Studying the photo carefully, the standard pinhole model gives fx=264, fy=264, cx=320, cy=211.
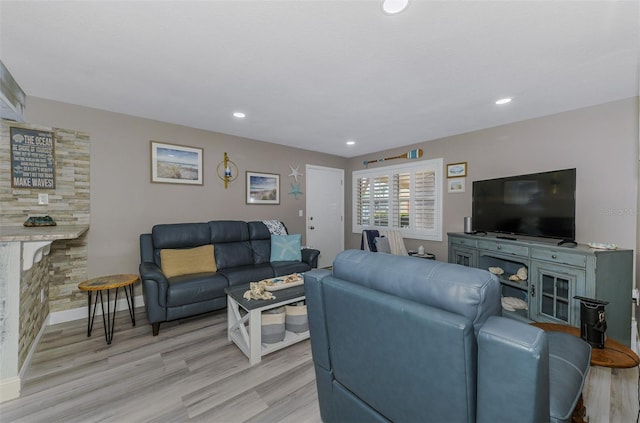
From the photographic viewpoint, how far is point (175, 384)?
6.17 ft

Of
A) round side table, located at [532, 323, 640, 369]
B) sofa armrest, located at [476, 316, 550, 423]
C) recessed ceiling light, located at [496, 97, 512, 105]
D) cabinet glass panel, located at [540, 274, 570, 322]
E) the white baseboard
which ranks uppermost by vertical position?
recessed ceiling light, located at [496, 97, 512, 105]

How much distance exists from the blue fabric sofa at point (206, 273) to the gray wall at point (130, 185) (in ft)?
1.04

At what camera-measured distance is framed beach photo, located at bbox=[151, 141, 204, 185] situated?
3365 millimetres

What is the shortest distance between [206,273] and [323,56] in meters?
2.54

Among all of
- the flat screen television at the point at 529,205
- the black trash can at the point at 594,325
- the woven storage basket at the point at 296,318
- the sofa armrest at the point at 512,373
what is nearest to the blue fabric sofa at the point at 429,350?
the sofa armrest at the point at 512,373

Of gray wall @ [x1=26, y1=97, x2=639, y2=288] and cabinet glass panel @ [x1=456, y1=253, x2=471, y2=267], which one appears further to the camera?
cabinet glass panel @ [x1=456, y1=253, x2=471, y2=267]

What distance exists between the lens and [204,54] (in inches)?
73.5

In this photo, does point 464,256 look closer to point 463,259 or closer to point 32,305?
point 463,259

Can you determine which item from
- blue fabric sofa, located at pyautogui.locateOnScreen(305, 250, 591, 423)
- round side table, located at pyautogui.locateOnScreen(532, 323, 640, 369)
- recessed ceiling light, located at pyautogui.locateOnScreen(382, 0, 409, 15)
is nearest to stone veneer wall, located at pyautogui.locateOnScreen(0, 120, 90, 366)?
blue fabric sofa, located at pyautogui.locateOnScreen(305, 250, 591, 423)

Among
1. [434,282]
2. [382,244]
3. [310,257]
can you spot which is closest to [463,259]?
[382,244]

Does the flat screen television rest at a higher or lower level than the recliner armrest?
higher

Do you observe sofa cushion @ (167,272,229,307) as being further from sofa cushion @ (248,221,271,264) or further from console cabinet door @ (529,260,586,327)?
console cabinet door @ (529,260,586,327)

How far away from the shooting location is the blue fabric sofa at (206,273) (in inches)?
100

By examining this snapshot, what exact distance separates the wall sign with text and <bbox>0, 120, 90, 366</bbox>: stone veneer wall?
1.5 inches
